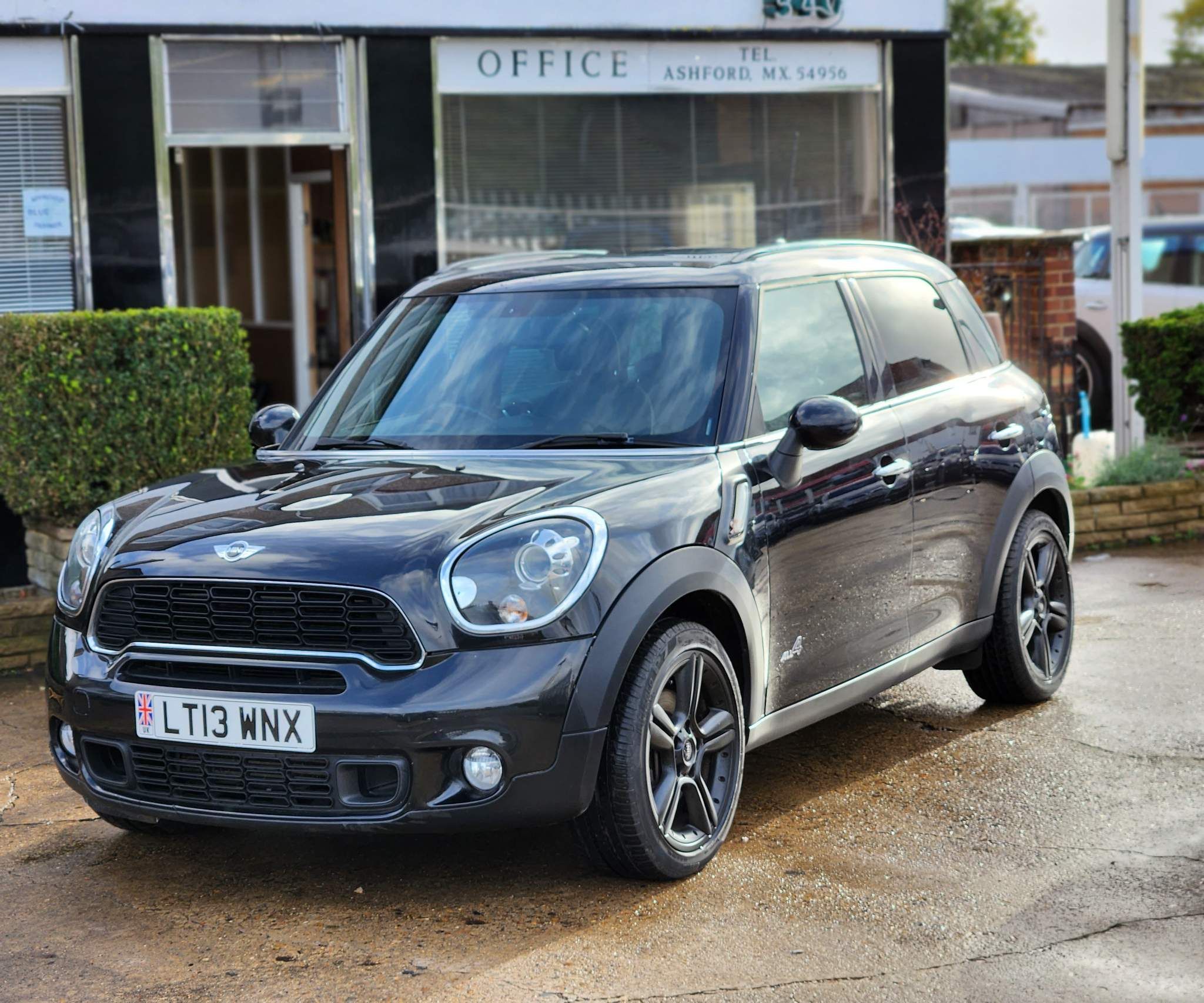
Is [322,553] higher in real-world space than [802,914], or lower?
higher

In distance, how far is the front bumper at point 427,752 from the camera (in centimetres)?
411

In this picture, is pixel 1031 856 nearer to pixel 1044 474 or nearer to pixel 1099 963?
pixel 1099 963

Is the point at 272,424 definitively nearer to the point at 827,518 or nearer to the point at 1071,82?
the point at 827,518

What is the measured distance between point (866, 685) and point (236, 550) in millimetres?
2093

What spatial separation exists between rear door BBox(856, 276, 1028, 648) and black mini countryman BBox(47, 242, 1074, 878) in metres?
0.02

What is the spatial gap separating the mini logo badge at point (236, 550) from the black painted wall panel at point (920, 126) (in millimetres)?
9156

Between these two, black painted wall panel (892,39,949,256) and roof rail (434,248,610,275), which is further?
black painted wall panel (892,39,949,256)

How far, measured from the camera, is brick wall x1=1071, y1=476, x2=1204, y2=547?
10195 millimetres

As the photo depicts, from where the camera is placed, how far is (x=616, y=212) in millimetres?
12125

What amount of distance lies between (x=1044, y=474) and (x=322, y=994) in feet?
11.8

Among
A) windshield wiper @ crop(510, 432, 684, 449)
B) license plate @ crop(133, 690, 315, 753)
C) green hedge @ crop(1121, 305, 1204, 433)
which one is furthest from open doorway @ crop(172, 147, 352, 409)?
license plate @ crop(133, 690, 315, 753)

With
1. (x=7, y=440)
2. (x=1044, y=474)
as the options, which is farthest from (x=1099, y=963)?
(x=7, y=440)

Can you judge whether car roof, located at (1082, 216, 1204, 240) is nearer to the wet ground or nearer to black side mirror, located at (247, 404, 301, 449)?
the wet ground

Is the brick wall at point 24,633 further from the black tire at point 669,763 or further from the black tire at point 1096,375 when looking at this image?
the black tire at point 1096,375
